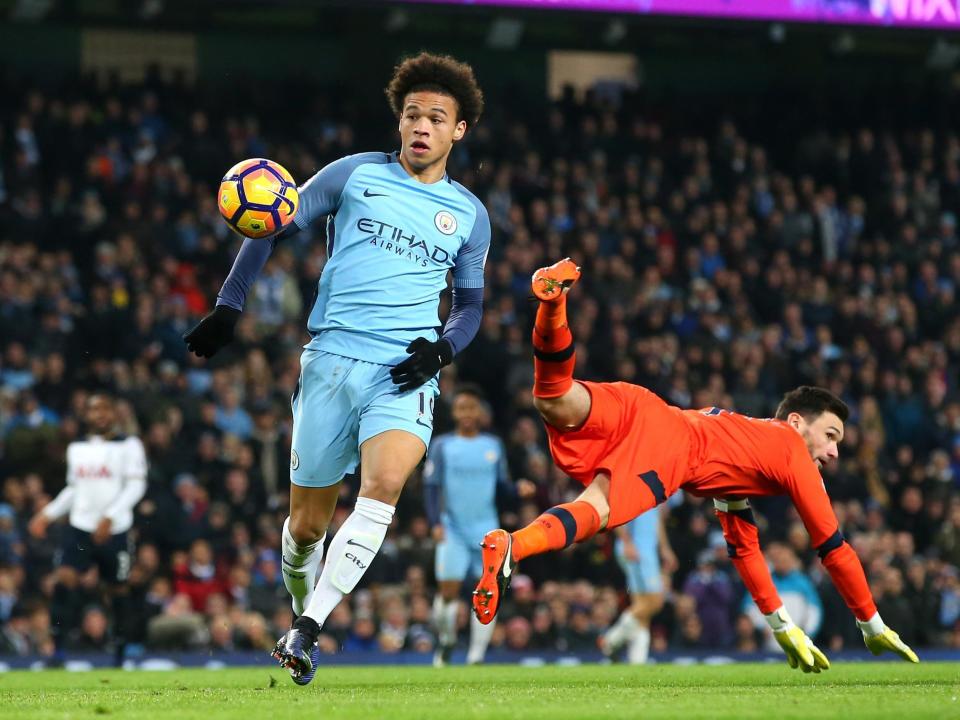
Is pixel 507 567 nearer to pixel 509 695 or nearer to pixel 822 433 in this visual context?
pixel 509 695

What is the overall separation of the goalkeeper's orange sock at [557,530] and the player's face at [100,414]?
611cm

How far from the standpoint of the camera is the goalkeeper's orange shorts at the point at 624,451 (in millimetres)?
7215

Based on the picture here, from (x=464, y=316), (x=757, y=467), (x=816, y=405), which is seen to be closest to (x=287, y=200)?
(x=464, y=316)

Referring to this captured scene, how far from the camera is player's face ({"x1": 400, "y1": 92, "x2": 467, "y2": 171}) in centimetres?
725

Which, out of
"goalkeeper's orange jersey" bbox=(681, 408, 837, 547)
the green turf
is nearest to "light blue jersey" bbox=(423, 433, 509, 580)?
the green turf

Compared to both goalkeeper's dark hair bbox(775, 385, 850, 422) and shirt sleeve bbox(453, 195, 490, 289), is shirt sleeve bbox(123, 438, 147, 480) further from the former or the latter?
goalkeeper's dark hair bbox(775, 385, 850, 422)

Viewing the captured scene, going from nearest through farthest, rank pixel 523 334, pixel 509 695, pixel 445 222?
1. pixel 509 695
2. pixel 445 222
3. pixel 523 334

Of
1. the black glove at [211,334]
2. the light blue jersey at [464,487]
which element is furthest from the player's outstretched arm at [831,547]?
the light blue jersey at [464,487]

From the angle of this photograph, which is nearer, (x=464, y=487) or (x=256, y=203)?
(x=256, y=203)

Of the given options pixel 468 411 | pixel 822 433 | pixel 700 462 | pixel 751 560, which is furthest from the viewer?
pixel 468 411

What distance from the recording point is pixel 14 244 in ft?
53.6

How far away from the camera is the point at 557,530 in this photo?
22.6ft

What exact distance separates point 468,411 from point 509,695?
243 inches

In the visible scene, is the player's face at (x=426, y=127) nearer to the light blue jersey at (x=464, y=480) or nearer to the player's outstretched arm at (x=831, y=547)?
the player's outstretched arm at (x=831, y=547)
